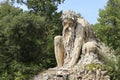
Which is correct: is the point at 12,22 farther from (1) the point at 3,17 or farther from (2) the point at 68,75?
(2) the point at 68,75

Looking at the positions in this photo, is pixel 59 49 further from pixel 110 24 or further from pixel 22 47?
pixel 110 24

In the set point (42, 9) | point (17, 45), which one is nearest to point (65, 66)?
point (17, 45)

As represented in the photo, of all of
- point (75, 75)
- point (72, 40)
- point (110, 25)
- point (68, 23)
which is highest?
point (110, 25)

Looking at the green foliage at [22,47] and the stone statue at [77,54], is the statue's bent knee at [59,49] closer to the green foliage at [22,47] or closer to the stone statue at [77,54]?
the stone statue at [77,54]

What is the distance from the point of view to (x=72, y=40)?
15758 mm

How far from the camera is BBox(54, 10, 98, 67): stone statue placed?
611 inches

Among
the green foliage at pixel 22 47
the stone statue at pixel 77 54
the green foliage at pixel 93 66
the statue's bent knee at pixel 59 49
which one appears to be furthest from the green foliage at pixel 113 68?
the green foliage at pixel 22 47

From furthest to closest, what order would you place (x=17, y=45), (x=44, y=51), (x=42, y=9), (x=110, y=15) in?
(x=110, y=15), (x=42, y=9), (x=44, y=51), (x=17, y=45)

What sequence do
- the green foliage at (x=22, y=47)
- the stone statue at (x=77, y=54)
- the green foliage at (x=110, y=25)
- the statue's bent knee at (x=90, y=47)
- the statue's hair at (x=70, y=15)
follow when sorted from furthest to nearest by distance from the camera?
1. the green foliage at (x=110, y=25)
2. the green foliage at (x=22, y=47)
3. the statue's hair at (x=70, y=15)
4. the statue's bent knee at (x=90, y=47)
5. the stone statue at (x=77, y=54)

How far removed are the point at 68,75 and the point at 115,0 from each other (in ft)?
41.0

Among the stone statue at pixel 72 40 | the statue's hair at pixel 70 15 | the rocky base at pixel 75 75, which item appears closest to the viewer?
the rocky base at pixel 75 75

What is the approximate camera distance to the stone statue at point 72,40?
611 inches

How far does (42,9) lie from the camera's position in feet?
79.1

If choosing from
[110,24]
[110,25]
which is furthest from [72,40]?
[110,24]
